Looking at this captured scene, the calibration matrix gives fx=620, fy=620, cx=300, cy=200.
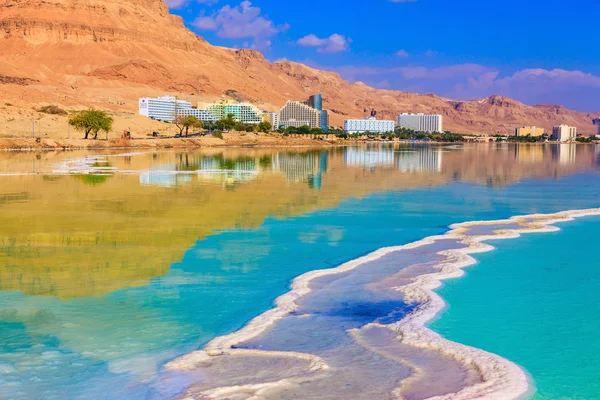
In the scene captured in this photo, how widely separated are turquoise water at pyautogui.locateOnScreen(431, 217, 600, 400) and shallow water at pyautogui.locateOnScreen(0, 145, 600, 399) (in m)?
1.68

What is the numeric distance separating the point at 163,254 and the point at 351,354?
27.7ft

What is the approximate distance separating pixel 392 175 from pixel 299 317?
3547 cm

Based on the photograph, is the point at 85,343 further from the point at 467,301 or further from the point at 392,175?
the point at 392,175

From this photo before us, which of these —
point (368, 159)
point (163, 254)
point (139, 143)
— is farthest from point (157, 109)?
point (163, 254)

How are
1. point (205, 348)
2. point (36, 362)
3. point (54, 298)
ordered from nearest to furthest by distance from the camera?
point (36, 362) → point (205, 348) → point (54, 298)

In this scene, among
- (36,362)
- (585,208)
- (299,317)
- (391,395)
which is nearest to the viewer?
(391,395)

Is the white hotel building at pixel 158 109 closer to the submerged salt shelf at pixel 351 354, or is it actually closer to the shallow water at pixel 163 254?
the shallow water at pixel 163 254

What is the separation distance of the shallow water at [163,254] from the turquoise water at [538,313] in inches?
66.0

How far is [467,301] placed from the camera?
12.3 meters

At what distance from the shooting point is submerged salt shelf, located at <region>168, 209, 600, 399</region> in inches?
315

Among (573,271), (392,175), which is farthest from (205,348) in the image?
(392,175)

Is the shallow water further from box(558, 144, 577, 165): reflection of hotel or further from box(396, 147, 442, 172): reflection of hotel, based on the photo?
box(558, 144, 577, 165): reflection of hotel

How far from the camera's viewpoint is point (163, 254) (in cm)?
1633

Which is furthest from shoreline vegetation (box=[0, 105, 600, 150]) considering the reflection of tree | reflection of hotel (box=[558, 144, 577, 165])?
reflection of hotel (box=[558, 144, 577, 165])
